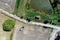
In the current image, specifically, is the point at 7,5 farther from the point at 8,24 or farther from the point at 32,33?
the point at 32,33

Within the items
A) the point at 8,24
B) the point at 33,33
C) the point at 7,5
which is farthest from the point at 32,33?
the point at 7,5

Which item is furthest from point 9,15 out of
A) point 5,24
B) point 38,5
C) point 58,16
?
point 58,16

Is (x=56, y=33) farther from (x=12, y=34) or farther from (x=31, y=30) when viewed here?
(x=12, y=34)

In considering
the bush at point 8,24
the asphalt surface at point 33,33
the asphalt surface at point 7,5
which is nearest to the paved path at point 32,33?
the asphalt surface at point 33,33

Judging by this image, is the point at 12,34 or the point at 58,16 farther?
the point at 58,16

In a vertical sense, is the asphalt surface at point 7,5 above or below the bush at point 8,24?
above

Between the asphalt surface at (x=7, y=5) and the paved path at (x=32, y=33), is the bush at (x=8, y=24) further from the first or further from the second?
the asphalt surface at (x=7, y=5)
